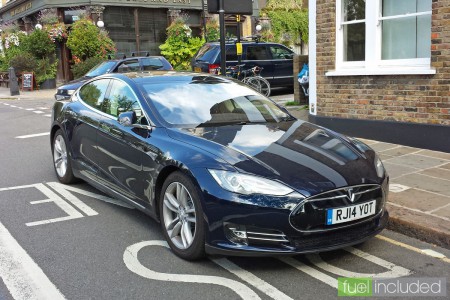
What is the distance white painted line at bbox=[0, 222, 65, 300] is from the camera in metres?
3.37

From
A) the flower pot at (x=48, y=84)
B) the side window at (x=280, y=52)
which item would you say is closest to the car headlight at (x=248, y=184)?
the side window at (x=280, y=52)

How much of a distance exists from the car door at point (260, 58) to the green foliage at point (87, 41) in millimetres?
10213

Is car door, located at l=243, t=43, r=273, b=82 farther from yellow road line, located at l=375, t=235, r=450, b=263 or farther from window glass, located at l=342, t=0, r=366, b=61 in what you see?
yellow road line, located at l=375, t=235, r=450, b=263

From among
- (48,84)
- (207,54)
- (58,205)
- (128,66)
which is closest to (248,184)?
(58,205)

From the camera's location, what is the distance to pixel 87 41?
2342cm

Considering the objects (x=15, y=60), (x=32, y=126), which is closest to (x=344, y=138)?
(x=32, y=126)

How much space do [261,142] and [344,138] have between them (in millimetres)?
959

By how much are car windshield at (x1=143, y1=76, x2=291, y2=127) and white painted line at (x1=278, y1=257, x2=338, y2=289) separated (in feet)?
4.65

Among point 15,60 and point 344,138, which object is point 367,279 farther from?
point 15,60

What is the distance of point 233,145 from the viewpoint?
13.1 ft

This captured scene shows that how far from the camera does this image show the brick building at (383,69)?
23.2 feet

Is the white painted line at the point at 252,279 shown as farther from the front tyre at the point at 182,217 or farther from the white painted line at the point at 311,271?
the white painted line at the point at 311,271

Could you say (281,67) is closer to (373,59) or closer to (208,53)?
(208,53)

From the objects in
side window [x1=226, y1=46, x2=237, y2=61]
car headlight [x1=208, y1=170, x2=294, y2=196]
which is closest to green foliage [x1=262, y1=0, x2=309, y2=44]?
side window [x1=226, y1=46, x2=237, y2=61]
